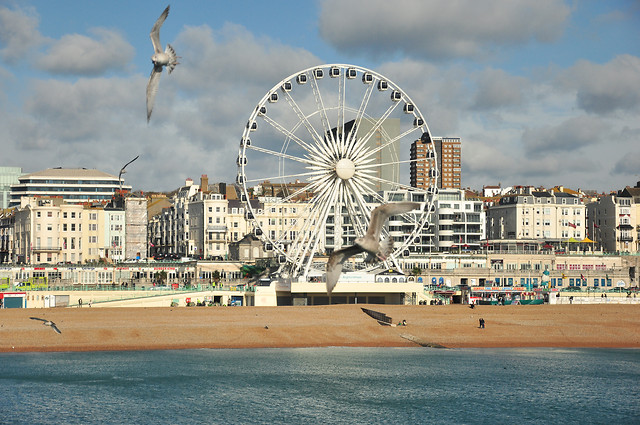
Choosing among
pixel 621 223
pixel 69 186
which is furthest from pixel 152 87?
pixel 69 186

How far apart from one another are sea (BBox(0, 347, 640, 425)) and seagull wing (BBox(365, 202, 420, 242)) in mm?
11044

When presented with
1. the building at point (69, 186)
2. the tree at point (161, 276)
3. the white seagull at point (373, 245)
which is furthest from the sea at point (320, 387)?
the building at point (69, 186)

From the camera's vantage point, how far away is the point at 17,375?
2197 inches

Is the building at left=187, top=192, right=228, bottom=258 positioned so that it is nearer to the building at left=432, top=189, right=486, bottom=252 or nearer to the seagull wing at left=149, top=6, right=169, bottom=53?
the building at left=432, top=189, right=486, bottom=252

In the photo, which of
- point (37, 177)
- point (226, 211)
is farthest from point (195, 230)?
point (37, 177)

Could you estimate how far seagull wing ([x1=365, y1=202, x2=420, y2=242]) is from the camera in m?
35.4

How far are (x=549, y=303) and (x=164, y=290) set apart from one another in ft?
127

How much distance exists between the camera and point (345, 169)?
8394cm

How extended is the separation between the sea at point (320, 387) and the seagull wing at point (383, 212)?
11044 mm

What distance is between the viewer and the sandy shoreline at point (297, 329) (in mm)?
69500

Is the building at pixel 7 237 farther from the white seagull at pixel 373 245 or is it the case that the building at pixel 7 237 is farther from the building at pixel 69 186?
the white seagull at pixel 373 245

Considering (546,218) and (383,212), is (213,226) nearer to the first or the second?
(546,218)

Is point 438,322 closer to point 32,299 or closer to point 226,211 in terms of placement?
point 32,299

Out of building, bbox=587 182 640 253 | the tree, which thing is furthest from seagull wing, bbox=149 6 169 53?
building, bbox=587 182 640 253
